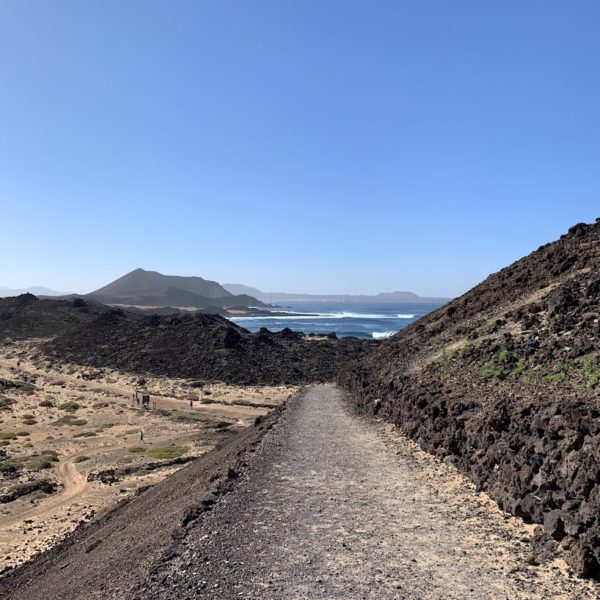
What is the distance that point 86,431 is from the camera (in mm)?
36344

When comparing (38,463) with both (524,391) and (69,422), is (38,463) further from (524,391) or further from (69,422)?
(524,391)

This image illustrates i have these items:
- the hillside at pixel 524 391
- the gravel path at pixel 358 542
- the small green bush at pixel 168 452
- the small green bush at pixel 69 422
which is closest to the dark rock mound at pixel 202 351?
the small green bush at pixel 69 422

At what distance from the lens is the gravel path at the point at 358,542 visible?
7.61m

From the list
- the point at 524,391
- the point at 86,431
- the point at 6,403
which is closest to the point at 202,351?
the point at 6,403

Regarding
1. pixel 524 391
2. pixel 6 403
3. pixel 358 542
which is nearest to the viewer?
pixel 358 542

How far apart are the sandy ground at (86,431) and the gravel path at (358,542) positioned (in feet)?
34.6

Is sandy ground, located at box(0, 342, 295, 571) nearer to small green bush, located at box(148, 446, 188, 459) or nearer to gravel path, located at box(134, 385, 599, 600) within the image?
small green bush, located at box(148, 446, 188, 459)

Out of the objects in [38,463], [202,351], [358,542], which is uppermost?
[358,542]

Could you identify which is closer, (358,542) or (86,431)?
(358,542)

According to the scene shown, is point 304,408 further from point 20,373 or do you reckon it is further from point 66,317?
point 66,317

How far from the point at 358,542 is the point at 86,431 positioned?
3216 cm

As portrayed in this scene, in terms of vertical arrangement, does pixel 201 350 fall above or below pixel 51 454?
above

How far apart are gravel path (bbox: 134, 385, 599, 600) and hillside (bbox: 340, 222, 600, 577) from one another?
640 mm

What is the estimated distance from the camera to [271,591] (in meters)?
7.64
